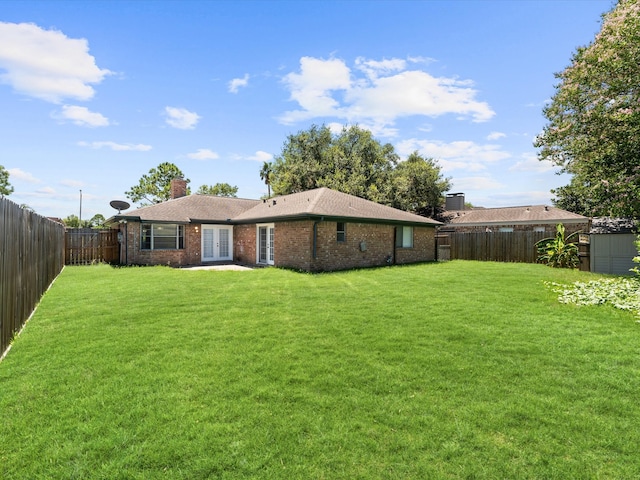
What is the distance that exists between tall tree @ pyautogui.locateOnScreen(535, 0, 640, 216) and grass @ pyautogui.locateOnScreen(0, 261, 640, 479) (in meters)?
7.77

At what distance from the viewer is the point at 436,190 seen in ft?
107

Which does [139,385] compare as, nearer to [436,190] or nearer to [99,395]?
[99,395]

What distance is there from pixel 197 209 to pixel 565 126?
60.2ft

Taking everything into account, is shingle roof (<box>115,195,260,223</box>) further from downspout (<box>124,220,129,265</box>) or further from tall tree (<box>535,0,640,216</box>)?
tall tree (<box>535,0,640,216</box>)

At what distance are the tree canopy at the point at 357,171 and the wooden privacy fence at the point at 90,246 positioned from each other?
57.1 ft

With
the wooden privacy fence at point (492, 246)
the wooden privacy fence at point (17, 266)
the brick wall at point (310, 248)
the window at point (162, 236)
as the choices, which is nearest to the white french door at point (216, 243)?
the brick wall at point (310, 248)

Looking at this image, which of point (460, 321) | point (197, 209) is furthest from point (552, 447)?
point (197, 209)

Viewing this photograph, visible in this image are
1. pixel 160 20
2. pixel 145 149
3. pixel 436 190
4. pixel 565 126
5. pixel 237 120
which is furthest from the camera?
pixel 436 190

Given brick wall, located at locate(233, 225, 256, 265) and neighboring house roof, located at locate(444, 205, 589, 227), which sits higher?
neighboring house roof, located at locate(444, 205, 589, 227)

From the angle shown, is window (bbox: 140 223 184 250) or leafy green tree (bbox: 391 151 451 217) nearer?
window (bbox: 140 223 184 250)

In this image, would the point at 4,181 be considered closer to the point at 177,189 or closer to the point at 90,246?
the point at 177,189

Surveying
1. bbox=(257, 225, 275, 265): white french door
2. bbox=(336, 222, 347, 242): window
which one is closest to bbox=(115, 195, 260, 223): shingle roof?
bbox=(257, 225, 275, 265): white french door

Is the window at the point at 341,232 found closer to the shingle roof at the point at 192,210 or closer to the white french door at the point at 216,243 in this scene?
the shingle roof at the point at 192,210

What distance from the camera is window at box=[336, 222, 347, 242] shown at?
1526 centimetres
